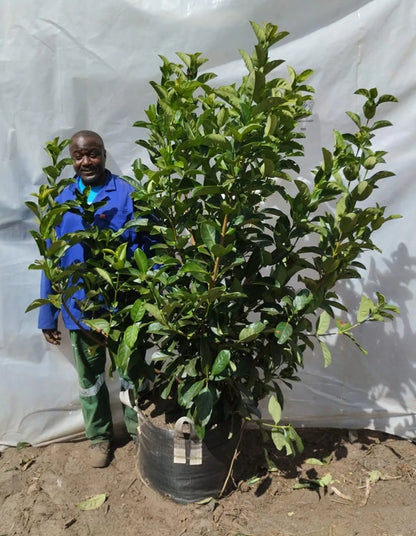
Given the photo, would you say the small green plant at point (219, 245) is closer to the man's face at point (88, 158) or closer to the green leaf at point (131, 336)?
the green leaf at point (131, 336)

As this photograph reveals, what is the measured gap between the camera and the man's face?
2408 mm

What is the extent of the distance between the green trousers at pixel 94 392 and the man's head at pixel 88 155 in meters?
0.70

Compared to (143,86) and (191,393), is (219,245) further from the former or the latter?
(143,86)

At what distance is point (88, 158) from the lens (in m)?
2.43

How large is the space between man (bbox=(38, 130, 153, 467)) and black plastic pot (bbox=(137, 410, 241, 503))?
351 millimetres

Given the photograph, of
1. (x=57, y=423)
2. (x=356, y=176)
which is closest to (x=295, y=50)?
(x=356, y=176)

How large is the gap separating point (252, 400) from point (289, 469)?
60cm

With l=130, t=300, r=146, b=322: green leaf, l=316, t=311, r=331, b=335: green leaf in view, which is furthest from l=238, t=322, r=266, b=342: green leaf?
l=130, t=300, r=146, b=322: green leaf

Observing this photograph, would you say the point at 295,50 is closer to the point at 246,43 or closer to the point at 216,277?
the point at 246,43

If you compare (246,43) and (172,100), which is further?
(246,43)

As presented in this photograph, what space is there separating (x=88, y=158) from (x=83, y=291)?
0.57m

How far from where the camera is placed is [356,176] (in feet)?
7.14

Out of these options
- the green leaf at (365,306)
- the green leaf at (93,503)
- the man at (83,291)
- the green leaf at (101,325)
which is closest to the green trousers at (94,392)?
the man at (83,291)

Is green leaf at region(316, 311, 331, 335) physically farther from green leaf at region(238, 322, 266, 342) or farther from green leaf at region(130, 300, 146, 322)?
green leaf at region(130, 300, 146, 322)
